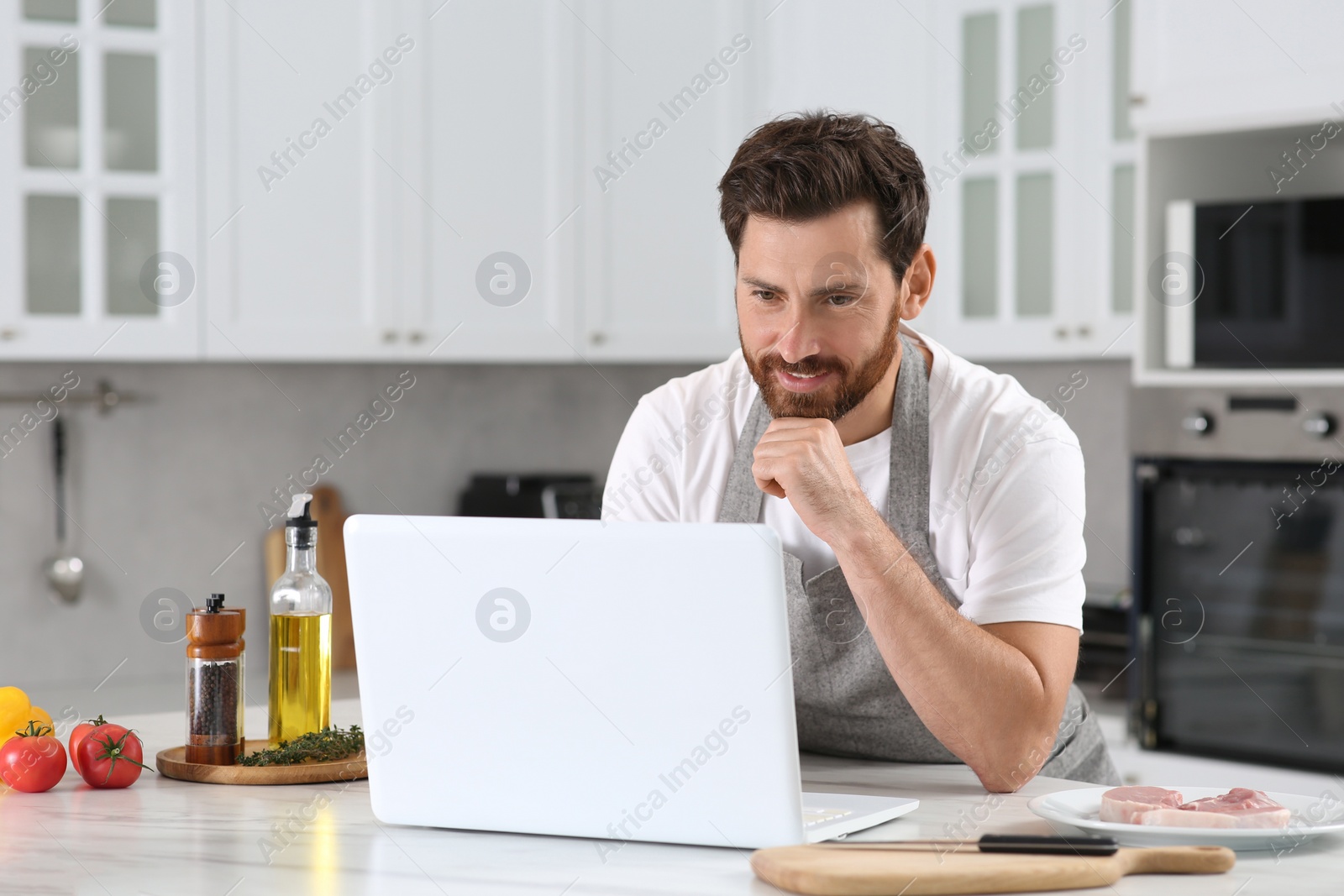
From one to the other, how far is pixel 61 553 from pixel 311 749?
190cm

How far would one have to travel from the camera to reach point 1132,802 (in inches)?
44.5

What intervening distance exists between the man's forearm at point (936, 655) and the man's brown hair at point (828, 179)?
0.34 meters

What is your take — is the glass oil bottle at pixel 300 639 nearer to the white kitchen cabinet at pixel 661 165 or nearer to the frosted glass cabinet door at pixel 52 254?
the frosted glass cabinet door at pixel 52 254

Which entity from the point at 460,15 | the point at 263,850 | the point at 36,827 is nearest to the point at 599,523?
the point at 263,850

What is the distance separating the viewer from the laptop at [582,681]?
41.7 inches

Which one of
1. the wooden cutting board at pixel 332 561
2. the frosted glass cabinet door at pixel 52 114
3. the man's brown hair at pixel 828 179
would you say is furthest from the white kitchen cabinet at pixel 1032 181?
the frosted glass cabinet door at pixel 52 114

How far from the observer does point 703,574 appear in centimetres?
106

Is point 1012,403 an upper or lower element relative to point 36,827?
upper

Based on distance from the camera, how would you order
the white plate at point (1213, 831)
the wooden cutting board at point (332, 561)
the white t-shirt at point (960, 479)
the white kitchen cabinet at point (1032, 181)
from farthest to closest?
the wooden cutting board at point (332, 561), the white kitchen cabinet at point (1032, 181), the white t-shirt at point (960, 479), the white plate at point (1213, 831)

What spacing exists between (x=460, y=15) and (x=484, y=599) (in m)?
2.21

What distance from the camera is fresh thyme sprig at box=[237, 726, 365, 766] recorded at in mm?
1367

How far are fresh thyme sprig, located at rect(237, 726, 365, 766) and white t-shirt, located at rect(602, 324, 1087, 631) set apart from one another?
17.0 inches

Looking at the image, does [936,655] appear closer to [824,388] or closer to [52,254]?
[824,388]

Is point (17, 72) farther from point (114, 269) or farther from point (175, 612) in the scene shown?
point (175, 612)
